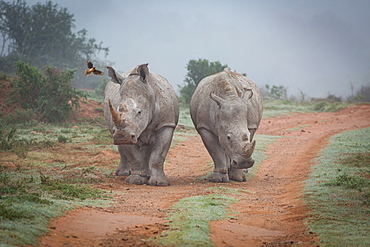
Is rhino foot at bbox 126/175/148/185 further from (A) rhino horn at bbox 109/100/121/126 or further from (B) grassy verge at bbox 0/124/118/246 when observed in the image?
(A) rhino horn at bbox 109/100/121/126

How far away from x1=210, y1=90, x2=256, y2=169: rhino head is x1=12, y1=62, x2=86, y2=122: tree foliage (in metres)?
11.6

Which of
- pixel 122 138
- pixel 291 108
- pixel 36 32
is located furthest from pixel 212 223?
pixel 36 32

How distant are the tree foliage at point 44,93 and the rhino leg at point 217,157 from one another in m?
11.0

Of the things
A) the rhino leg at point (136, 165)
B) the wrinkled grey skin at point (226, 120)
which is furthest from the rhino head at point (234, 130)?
the rhino leg at point (136, 165)

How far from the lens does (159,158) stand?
9188 mm

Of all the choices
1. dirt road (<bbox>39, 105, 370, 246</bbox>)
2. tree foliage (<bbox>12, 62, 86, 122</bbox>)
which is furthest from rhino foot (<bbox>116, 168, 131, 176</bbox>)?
tree foliage (<bbox>12, 62, 86, 122</bbox>)

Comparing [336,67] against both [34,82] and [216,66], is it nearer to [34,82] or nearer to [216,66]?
[216,66]

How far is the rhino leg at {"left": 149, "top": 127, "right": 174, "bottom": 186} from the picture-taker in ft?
30.1

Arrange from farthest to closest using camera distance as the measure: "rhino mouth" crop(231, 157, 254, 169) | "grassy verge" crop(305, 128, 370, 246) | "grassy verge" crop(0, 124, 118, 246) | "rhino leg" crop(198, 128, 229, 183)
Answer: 1. "rhino leg" crop(198, 128, 229, 183)
2. "rhino mouth" crop(231, 157, 254, 169)
3. "grassy verge" crop(305, 128, 370, 246)
4. "grassy verge" crop(0, 124, 118, 246)

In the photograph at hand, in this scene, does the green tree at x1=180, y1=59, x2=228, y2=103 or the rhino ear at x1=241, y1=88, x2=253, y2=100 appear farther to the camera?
the green tree at x1=180, y1=59, x2=228, y2=103

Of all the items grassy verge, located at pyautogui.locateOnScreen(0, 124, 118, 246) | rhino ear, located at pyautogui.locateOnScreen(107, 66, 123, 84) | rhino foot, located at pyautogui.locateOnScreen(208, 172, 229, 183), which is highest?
rhino ear, located at pyautogui.locateOnScreen(107, 66, 123, 84)

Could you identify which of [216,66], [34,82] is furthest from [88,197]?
[216,66]

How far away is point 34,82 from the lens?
1941cm

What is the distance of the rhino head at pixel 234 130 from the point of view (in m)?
8.23
